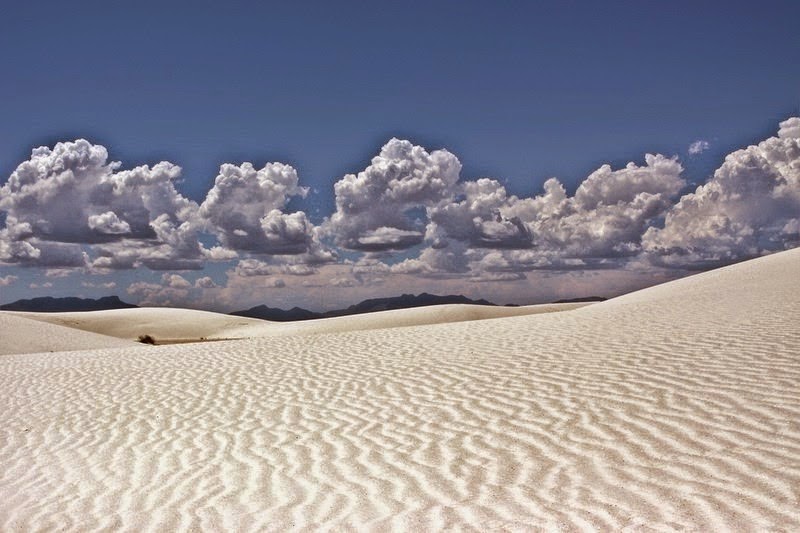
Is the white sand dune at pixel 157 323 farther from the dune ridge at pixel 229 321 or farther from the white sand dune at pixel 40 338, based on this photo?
the white sand dune at pixel 40 338

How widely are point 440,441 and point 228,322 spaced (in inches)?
2044

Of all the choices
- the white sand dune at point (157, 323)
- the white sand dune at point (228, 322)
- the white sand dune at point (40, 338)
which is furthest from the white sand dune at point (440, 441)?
the white sand dune at point (157, 323)

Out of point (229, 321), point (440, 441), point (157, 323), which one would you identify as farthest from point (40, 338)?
point (229, 321)

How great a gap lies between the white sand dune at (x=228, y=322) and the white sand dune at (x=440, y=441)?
3085 centimetres

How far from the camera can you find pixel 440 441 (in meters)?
6.78

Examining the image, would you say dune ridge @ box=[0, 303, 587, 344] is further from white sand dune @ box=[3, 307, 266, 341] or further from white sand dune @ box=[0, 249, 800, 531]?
white sand dune @ box=[0, 249, 800, 531]

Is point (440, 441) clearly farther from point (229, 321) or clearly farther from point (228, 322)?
point (229, 321)

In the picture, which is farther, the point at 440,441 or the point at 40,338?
the point at 40,338

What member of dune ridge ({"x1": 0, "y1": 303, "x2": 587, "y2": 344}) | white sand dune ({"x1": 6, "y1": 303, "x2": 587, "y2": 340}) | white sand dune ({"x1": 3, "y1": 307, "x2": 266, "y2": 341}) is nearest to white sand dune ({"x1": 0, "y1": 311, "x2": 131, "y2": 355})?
dune ridge ({"x1": 0, "y1": 303, "x2": 587, "y2": 344})

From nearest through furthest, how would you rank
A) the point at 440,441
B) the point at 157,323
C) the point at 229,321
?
the point at 440,441
the point at 157,323
the point at 229,321

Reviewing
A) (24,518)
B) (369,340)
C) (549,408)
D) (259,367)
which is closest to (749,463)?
(549,408)

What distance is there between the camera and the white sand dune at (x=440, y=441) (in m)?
4.92

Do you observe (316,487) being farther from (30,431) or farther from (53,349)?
(53,349)

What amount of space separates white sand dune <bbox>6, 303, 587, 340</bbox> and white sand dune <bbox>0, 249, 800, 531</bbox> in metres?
30.9
